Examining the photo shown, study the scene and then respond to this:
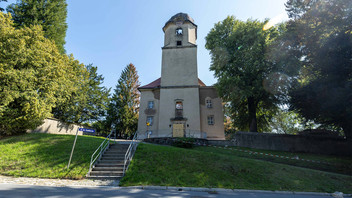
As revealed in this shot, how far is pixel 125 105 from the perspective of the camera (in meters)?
31.0

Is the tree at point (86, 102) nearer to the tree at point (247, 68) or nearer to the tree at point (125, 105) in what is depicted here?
the tree at point (125, 105)

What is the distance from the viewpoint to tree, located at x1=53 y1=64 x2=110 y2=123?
21516 millimetres

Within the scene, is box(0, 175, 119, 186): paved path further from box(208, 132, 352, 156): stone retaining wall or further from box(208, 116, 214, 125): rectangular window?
box(208, 116, 214, 125): rectangular window

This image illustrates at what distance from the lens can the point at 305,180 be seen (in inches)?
319

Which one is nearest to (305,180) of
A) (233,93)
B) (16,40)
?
(233,93)

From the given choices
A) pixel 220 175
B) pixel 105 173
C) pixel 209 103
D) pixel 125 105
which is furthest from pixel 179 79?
pixel 105 173

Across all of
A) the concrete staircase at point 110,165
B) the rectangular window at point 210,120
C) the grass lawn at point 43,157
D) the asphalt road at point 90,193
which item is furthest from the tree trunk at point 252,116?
the grass lawn at point 43,157

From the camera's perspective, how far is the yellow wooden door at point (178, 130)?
20984 mm

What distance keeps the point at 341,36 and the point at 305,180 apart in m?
11.3

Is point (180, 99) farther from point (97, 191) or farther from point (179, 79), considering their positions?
point (97, 191)

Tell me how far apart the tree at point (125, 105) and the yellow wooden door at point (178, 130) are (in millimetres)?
11790

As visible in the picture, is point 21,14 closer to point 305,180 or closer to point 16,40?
point 16,40

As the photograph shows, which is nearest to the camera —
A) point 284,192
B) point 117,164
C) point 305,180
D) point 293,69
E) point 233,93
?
point 284,192

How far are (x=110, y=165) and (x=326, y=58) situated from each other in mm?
16973
